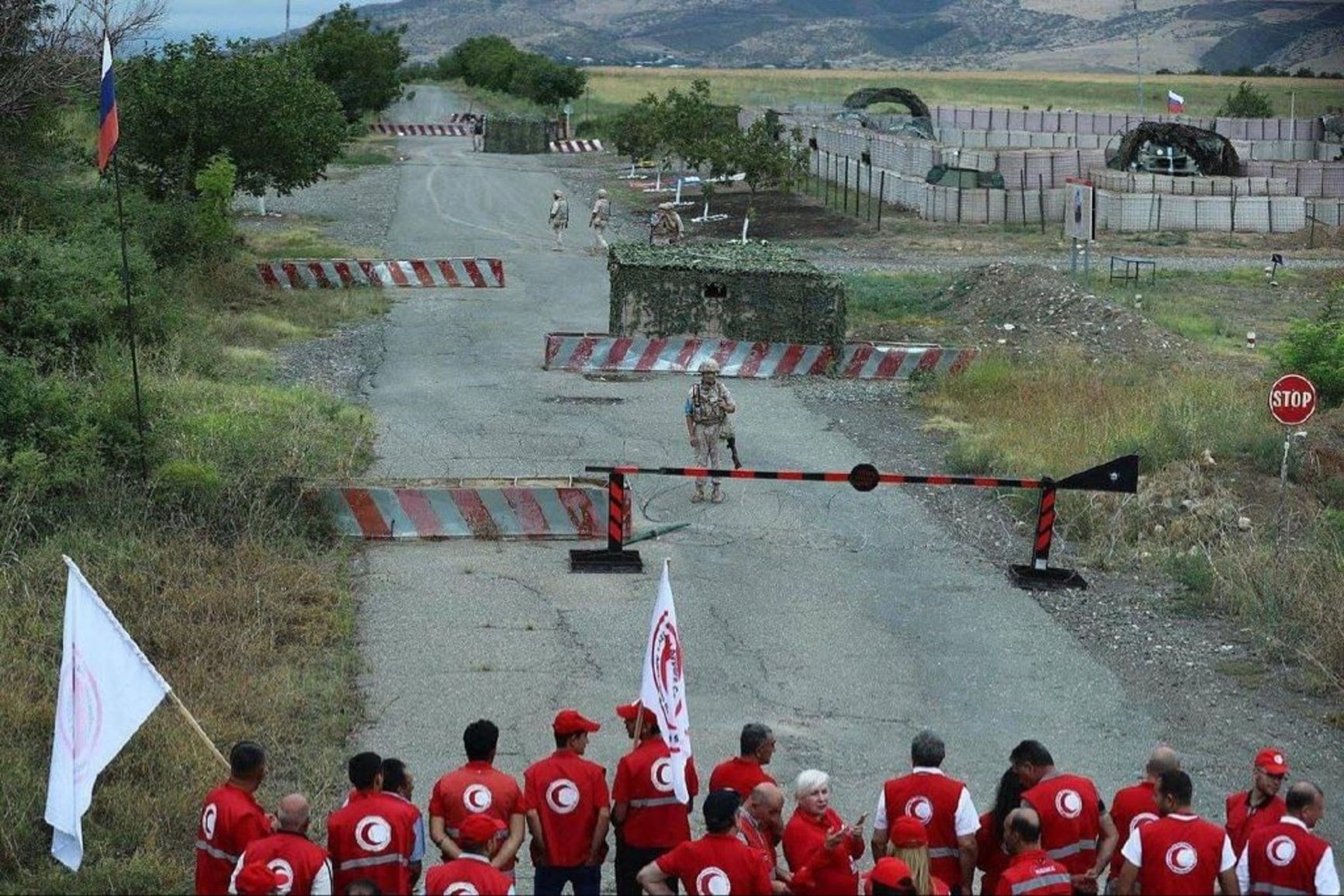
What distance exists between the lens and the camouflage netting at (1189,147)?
5309cm

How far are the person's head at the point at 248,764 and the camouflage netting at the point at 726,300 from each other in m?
18.0

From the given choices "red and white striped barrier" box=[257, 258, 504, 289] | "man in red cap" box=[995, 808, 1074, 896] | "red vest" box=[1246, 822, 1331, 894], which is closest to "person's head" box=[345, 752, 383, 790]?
"man in red cap" box=[995, 808, 1074, 896]

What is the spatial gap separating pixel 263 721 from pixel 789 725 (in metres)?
3.70

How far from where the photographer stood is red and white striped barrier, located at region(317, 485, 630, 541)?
1711 centimetres

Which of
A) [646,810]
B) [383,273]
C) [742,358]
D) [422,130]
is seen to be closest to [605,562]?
[646,810]

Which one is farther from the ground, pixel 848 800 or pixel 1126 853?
pixel 1126 853

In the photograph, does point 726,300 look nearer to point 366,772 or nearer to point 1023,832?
point 366,772

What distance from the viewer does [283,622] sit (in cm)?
1410

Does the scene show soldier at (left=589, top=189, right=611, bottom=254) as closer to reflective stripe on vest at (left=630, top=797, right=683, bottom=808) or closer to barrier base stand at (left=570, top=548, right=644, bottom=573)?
barrier base stand at (left=570, top=548, right=644, bottom=573)

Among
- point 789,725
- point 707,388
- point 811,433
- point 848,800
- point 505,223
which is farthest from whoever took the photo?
point 505,223

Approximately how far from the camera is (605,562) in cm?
1655

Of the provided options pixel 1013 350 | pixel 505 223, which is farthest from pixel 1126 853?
pixel 505 223

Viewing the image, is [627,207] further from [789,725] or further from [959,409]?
[789,725]

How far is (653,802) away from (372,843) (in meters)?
1.46
